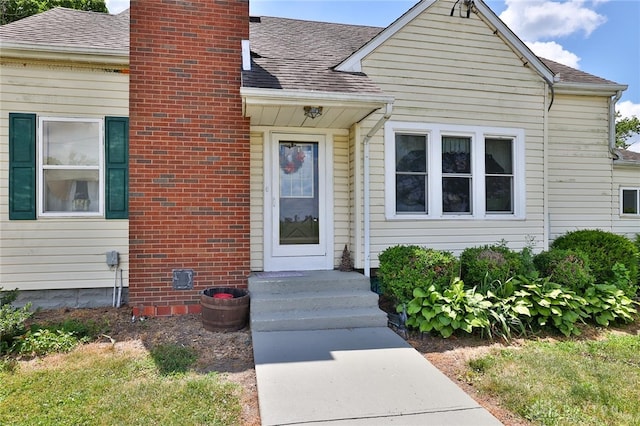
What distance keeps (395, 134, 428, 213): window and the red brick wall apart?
2.43m

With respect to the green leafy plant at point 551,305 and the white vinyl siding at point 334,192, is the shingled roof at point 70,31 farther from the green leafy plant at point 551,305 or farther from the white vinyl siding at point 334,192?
the green leafy plant at point 551,305

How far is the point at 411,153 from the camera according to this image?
598 cm

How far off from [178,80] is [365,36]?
14.6 ft

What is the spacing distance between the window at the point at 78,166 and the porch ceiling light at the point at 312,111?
2.89 meters

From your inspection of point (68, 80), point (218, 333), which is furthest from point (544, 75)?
point (68, 80)

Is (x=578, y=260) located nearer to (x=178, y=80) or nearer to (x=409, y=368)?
(x=409, y=368)


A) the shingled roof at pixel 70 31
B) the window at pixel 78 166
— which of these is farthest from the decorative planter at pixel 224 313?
the shingled roof at pixel 70 31

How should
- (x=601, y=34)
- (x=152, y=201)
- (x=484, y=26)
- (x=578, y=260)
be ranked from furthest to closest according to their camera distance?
(x=601, y=34), (x=484, y=26), (x=578, y=260), (x=152, y=201)

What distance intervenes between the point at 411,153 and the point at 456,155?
828 millimetres

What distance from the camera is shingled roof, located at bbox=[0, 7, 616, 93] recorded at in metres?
4.94

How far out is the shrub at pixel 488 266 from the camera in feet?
16.3

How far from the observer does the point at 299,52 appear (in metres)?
6.37

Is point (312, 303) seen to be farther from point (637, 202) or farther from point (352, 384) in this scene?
point (637, 202)

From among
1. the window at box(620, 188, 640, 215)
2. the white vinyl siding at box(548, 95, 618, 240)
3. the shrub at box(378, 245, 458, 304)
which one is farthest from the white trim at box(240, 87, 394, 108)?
the window at box(620, 188, 640, 215)
